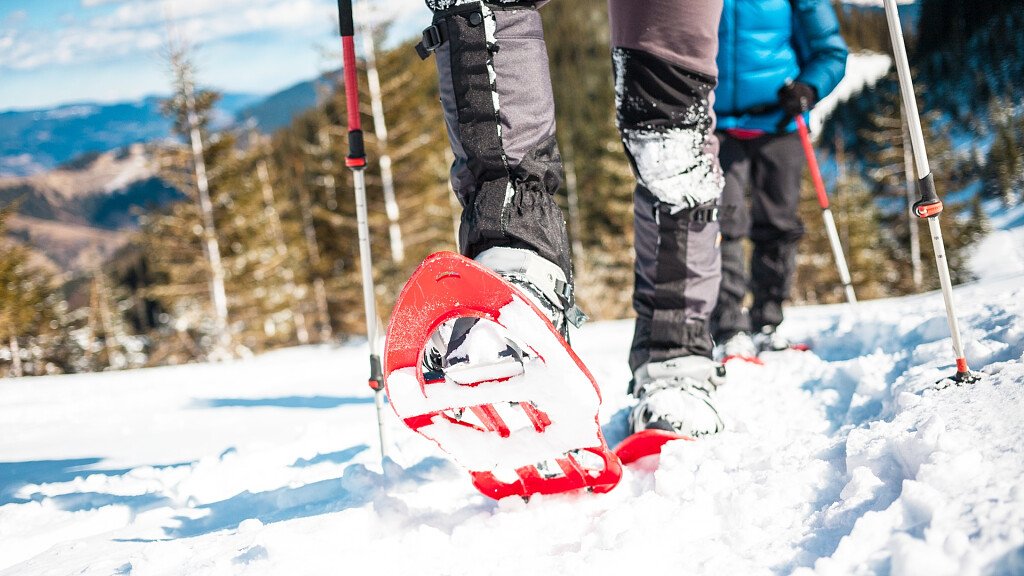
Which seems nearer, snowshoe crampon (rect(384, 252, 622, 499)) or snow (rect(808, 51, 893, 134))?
snowshoe crampon (rect(384, 252, 622, 499))

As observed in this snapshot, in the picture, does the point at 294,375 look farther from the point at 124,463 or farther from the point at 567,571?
the point at 567,571

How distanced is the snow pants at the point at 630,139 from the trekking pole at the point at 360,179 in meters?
0.47

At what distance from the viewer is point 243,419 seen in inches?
112

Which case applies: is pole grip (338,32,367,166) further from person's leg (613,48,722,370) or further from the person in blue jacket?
the person in blue jacket

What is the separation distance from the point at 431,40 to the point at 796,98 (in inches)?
86.4

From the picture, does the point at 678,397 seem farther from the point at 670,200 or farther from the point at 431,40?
the point at 431,40

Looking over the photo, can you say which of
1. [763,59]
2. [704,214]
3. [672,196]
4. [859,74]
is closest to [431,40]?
[672,196]

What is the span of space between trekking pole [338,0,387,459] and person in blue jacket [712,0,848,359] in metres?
1.74

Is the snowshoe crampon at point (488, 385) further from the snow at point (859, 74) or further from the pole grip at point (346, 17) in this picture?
the snow at point (859, 74)

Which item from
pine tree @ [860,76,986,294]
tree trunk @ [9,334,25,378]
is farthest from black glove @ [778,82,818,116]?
tree trunk @ [9,334,25,378]

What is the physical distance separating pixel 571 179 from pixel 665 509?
27459 mm

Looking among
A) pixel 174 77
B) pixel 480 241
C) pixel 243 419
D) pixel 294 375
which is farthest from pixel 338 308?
pixel 480 241

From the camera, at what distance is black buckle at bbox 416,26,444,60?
4.05 ft

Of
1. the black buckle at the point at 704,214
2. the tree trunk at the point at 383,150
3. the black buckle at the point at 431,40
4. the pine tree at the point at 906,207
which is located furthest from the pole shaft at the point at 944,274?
the pine tree at the point at 906,207
